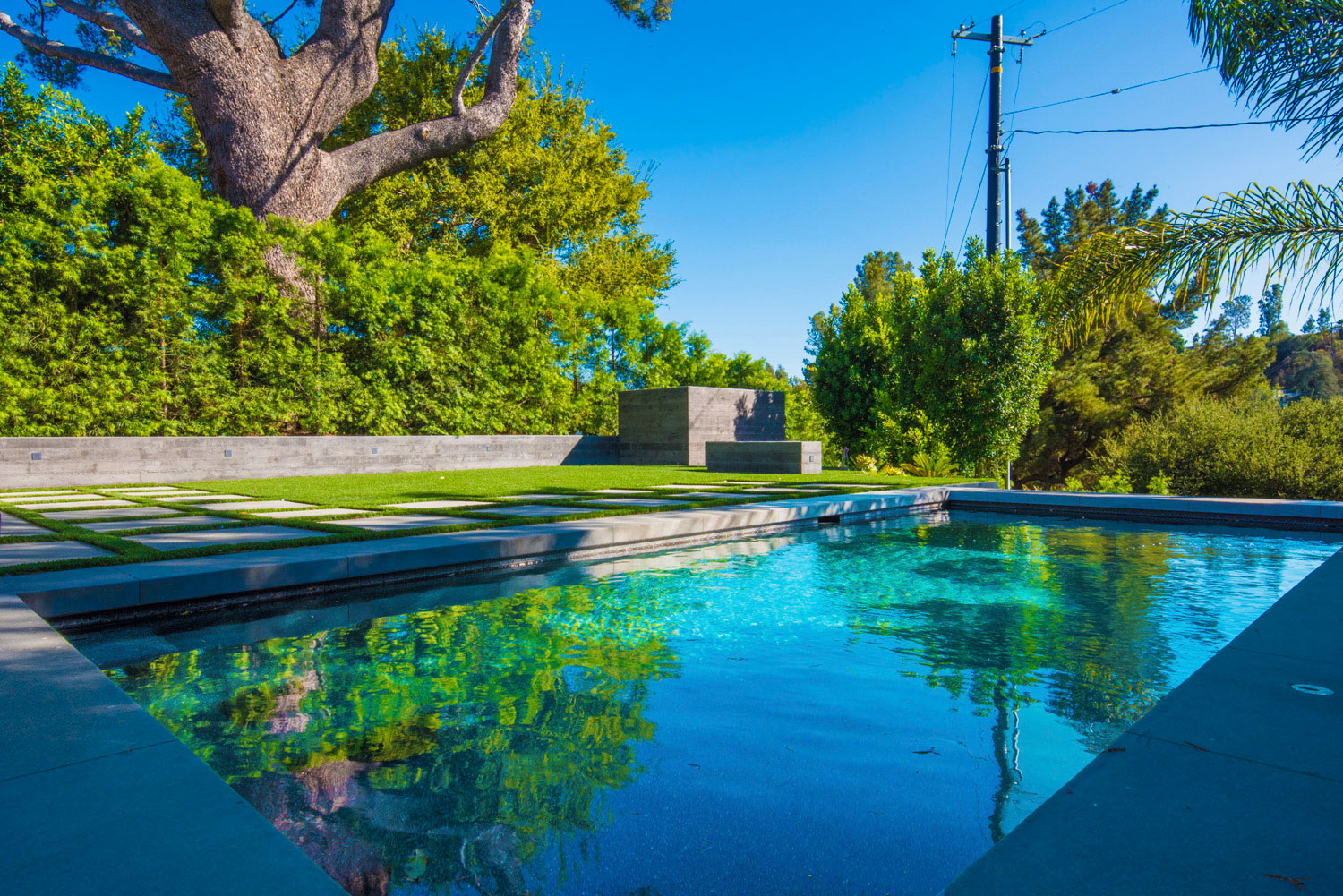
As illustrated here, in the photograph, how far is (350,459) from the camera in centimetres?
1366

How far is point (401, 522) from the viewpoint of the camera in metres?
6.66

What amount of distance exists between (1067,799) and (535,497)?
8037 millimetres

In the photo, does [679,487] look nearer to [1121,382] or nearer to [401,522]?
[401,522]

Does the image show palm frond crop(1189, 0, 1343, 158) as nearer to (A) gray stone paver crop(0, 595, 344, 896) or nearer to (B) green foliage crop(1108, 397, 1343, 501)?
(B) green foliage crop(1108, 397, 1343, 501)

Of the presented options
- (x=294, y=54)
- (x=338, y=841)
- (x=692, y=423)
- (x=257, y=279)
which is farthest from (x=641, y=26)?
(x=338, y=841)

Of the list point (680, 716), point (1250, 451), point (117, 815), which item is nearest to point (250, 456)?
point (680, 716)

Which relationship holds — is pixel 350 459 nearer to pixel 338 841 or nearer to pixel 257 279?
pixel 257 279

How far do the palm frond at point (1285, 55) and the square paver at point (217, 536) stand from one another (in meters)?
9.49

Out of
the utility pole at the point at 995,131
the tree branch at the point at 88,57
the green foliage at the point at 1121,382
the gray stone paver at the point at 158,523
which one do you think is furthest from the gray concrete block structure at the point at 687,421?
the green foliage at the point at 1121,382

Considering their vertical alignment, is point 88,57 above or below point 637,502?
above

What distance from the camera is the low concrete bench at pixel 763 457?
569 inches

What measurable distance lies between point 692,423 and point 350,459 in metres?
7.26

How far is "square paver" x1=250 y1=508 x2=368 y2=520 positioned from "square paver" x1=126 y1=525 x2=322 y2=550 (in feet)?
2.46

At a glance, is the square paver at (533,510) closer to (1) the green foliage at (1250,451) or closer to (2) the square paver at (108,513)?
(2) the square paver at (108,513)
